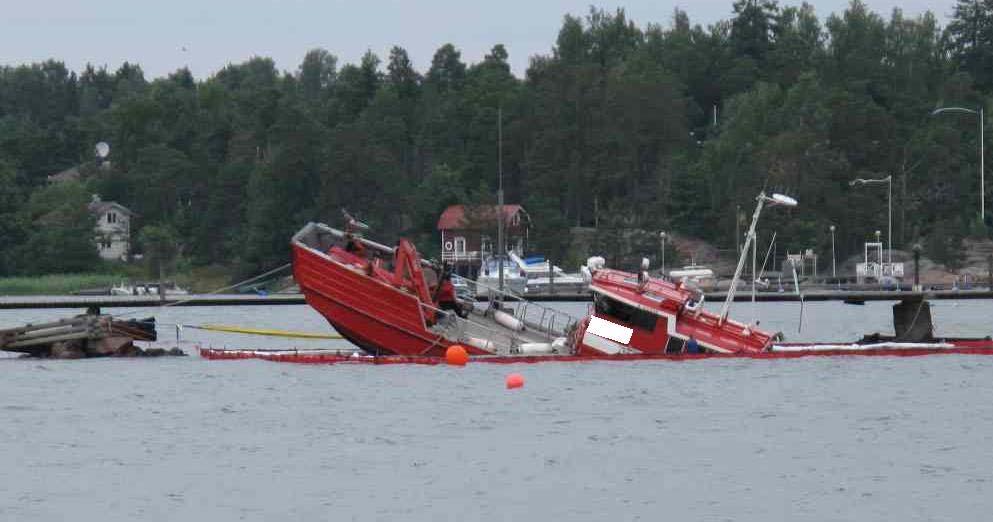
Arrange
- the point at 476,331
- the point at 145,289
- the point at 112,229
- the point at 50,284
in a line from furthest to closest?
the point at 112,229 → the point at 50,284 → the point at 145,289 → the point at 476,331

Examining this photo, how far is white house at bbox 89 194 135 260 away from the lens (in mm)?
137800

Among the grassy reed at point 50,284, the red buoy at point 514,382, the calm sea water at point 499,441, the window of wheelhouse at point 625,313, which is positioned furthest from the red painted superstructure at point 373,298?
the grassy reed at point 50,284

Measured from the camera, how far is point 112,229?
5556 inches

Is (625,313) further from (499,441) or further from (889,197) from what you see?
(889,197)

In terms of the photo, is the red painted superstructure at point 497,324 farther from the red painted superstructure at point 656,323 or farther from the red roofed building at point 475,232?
the red roofed building at point 475,232

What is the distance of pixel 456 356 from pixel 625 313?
12.9ft

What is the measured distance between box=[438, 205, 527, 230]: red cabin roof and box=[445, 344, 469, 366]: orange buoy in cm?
Answer: 7177

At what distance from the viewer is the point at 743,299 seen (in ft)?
326

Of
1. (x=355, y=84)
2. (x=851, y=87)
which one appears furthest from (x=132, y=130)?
(x=851, y=87)

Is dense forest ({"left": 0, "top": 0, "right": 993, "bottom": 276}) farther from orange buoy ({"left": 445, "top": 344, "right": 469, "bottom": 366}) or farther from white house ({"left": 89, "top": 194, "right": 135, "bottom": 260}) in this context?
orange buoy ({"left": 445, "top": 344, "right": 469, "bottom": 366})

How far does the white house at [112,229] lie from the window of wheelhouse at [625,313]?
309 ft

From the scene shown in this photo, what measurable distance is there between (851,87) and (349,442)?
3828 inches

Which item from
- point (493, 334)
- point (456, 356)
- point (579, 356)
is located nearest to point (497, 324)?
point (493, 334)

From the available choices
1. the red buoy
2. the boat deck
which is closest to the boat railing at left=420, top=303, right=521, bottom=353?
the boat deck
